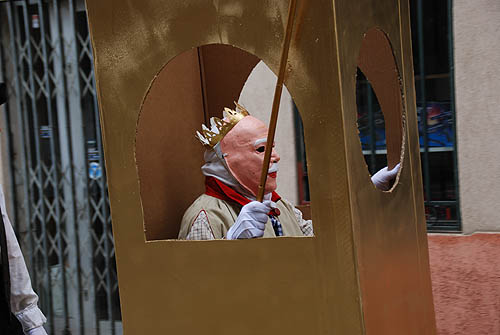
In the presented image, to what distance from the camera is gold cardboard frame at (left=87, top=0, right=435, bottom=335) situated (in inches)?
75.1

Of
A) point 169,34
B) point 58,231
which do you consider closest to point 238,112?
point 169,34

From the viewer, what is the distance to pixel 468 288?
13.0 feet

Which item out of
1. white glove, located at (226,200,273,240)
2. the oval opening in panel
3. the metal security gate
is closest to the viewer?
white glove, located at (226,200,273,240)

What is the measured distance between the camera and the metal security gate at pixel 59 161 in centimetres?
511

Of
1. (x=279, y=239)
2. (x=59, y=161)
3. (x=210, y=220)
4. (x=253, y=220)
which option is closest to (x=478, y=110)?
(x=210, y=220)

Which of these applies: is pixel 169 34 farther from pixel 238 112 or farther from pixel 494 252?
pixel 494 252

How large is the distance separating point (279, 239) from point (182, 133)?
1.28 m

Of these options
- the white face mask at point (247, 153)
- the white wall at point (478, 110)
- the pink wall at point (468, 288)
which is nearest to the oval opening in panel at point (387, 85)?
the white face mask at point (247, 153)

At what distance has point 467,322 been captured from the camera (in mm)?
3871

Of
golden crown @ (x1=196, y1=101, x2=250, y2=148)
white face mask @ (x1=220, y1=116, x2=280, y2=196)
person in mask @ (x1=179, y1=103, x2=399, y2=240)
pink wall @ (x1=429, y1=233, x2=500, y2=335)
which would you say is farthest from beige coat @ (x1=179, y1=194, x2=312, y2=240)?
pink wall @ (x1=429, y1=233, x2=500, y2=335)

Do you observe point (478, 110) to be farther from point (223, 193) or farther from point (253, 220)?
point (253, 220)

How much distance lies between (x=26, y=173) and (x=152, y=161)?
292 centimetres

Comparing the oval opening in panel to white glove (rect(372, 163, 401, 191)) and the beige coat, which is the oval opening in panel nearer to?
white glove (rect(372, 163, 401, 191))

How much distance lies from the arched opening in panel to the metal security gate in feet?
6.26
